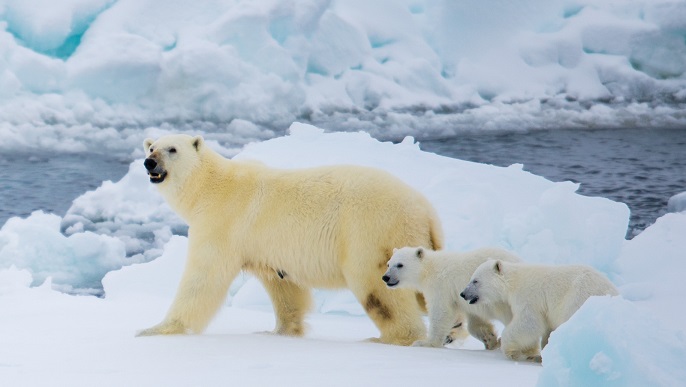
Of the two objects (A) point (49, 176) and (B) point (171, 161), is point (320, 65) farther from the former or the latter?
(B) point (171, 161)

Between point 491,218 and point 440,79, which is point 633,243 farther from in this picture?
point 440,79

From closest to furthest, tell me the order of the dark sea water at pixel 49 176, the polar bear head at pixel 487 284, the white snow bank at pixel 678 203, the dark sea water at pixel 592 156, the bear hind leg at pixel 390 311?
the polar bear head at pixel 487 284 → the bear hind leg at pixel 390 311 → the white snow bank at pixel 678 203 → the dark sea water at pixel 592 156 → the dark sea water at pixel 49 176

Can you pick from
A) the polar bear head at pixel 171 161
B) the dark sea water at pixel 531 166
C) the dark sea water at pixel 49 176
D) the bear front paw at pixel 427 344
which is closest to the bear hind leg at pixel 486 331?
the bear front paw at pixel 427 344

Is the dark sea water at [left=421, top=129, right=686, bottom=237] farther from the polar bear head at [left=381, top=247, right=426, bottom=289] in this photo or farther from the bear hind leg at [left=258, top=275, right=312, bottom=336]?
the polar bear head at [left=381, top=247, right=426, bottom=289]

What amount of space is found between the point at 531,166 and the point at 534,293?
14.4m

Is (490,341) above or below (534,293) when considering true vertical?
below

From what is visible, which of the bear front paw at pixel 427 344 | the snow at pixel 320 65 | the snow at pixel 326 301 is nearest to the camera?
the snow at pixel 326 301

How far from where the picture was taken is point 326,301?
6.93 metres

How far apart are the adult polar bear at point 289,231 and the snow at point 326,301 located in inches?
9.7

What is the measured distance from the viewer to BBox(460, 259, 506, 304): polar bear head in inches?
153

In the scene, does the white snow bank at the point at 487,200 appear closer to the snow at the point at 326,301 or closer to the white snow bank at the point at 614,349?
the snow at the point at 326,301

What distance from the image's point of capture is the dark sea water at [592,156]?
17.0m

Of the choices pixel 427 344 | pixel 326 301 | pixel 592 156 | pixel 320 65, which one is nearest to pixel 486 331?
pixel 427 344

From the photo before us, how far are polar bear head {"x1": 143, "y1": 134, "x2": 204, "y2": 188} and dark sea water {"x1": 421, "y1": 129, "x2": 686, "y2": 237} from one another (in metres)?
12.5
